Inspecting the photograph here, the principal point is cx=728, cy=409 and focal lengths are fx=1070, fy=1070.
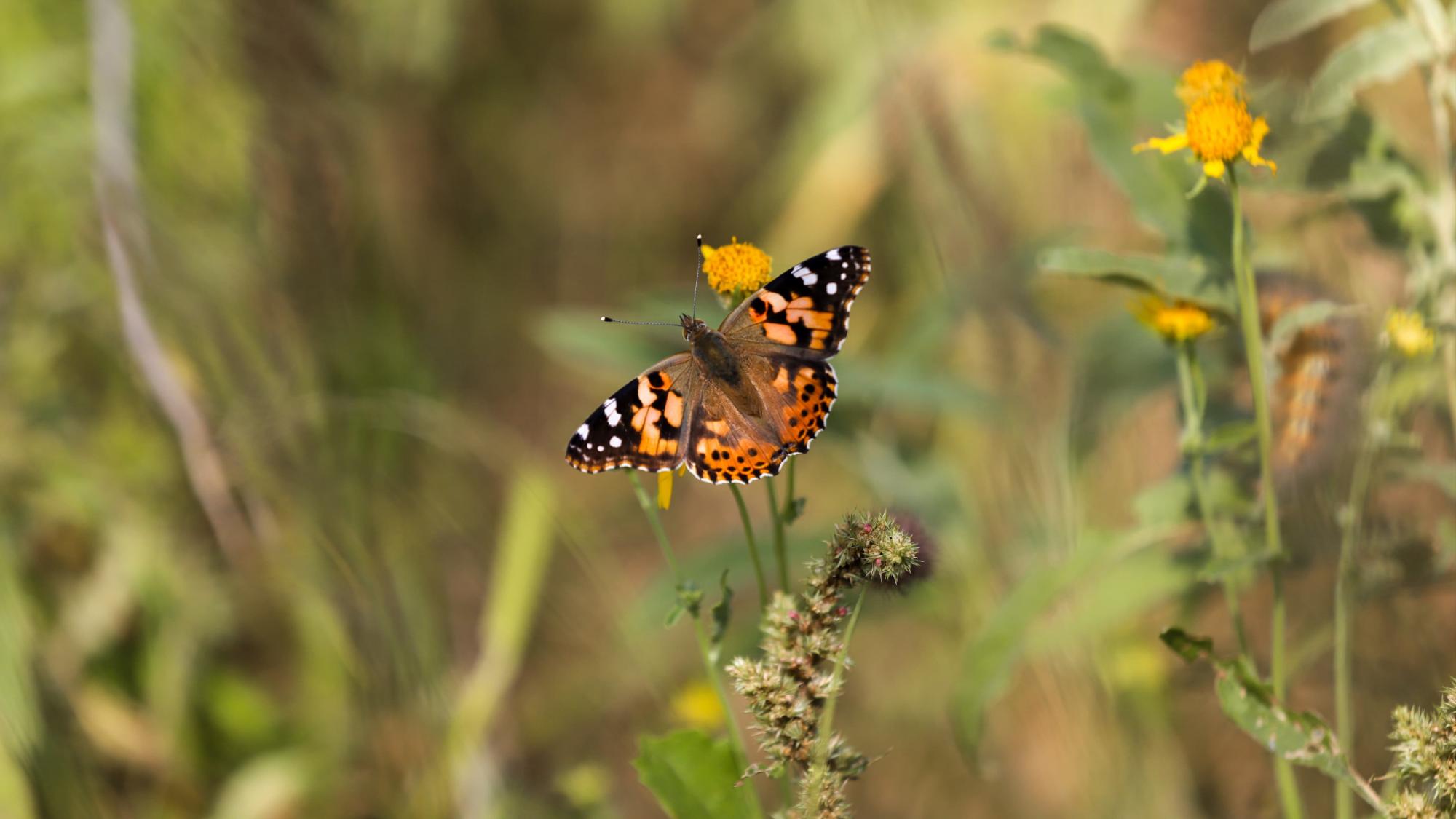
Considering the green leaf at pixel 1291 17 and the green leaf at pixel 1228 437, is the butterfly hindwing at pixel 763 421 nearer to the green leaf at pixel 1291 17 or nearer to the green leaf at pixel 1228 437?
the green leaf at pixel 1228 437

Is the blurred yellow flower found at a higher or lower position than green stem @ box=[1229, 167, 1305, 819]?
higher

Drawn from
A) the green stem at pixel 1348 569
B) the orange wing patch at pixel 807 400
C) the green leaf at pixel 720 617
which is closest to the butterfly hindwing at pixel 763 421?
the orange wing patch at pixel 807 400

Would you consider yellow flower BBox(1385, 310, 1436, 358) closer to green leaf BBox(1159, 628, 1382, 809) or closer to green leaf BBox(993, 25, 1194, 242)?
green leaf BBox(993, 25, 1194, 242)

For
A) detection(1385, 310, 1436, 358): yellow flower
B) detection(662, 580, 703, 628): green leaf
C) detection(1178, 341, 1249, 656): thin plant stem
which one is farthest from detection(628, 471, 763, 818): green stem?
detection(1385, 310, 1436, 358): yellow flower

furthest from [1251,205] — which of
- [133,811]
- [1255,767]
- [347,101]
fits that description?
[133,811]

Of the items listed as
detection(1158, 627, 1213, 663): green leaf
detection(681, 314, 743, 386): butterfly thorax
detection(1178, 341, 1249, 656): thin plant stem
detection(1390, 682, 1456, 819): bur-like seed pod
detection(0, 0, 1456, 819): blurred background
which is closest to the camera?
detection(1390, 682, 1456, 819): bur-like seed pod

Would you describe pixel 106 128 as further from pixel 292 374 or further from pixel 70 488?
pixel 70 488

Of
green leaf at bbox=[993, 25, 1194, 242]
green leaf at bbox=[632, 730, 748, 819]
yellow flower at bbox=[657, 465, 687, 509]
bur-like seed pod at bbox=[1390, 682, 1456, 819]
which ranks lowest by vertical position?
bur-like seed pod at bbox=[1390, 682, 1456, 819]
